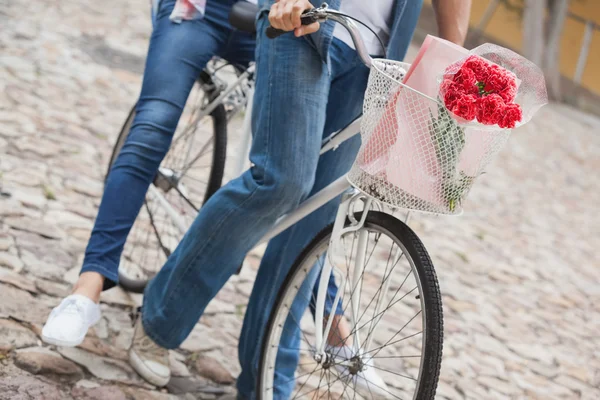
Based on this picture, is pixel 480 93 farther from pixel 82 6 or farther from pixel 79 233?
pixel 82 6

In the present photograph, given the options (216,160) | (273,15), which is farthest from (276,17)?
(216,160)

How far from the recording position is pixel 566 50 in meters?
17.5

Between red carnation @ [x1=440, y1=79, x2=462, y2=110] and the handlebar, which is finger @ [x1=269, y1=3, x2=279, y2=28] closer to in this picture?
the handlebar

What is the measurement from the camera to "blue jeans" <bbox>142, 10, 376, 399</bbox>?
2.45m

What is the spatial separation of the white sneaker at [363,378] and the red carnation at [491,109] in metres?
0.91

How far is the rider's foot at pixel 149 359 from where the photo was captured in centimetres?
295

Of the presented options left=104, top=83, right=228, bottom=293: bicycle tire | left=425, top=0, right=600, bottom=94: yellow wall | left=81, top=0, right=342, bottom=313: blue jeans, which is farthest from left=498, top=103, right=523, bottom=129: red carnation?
left=425, top=0, right=600, bottom=94: yellow wall

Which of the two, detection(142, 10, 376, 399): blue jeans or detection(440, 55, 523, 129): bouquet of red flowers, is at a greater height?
detection(440, 55, 523, 129): bouquet of red flowers

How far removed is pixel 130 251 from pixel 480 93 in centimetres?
226

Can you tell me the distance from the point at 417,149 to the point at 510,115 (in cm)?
24

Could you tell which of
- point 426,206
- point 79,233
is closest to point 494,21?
point 79,233

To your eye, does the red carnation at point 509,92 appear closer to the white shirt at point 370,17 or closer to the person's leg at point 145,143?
the white shirt at point 370,17

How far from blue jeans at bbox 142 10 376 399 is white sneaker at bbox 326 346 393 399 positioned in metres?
0.31

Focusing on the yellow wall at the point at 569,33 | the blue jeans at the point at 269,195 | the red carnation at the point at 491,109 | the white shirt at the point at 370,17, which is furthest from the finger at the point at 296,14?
the yellow wall at the point at 569,33
